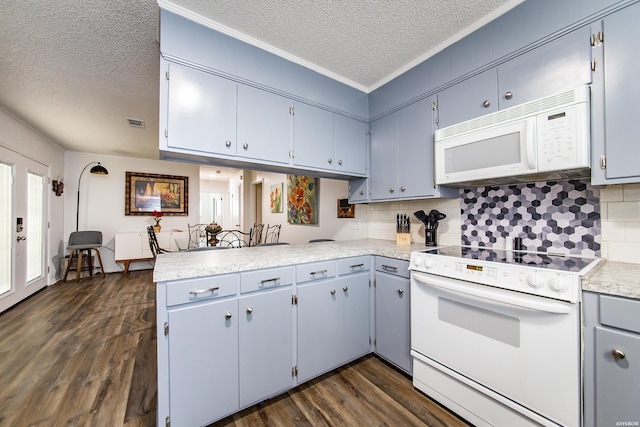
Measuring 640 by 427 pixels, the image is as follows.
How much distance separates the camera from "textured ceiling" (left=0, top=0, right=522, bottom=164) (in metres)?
1.63

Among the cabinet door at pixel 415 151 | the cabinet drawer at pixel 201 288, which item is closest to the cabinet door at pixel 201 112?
the cabinet drawer at pixel 201 288

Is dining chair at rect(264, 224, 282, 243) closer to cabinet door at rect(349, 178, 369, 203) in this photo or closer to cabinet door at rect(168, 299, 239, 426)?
cabinet door at rect(349, 178, 369, 203)

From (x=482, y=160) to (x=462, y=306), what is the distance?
99 cm

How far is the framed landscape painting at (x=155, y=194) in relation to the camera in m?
5.46

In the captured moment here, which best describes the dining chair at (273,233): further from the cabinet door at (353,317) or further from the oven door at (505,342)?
the oven door at (505,342)

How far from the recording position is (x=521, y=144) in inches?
59.6

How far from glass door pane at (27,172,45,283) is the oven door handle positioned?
18.6ft

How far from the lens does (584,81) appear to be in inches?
52.2

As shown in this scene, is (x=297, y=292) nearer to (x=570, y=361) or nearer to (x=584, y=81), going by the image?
(x=570, y=361)

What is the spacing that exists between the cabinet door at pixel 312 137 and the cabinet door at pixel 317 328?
1052 mm

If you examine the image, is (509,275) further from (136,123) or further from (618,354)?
(136,123)

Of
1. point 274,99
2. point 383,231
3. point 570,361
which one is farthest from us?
point 383,231

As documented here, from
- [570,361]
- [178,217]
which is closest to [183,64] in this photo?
[570,361]

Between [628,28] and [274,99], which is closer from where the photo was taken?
[628,28]
